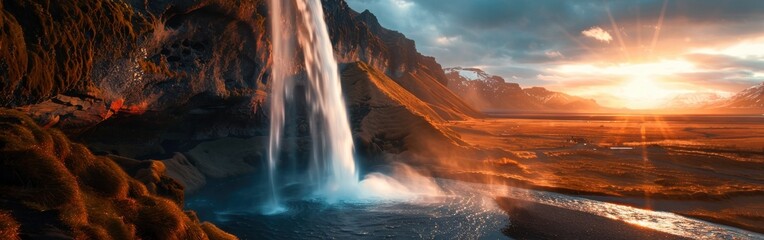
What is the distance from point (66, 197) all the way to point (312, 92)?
6036cm

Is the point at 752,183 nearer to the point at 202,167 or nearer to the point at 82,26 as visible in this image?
the point at 202,167

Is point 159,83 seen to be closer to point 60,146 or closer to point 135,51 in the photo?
point 135,51

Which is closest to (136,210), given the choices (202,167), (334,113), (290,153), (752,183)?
(202,167)

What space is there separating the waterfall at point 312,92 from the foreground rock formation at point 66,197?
110 ft

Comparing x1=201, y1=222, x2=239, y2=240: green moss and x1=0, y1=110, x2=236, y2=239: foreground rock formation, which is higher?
x1=0, y1=110, x2=236, y2=239: foreground rock formation

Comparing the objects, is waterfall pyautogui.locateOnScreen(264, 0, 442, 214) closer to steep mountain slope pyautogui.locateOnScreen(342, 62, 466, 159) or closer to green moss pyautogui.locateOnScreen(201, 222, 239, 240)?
steep mountain slope pyautogui.locateOnScreen(342, 62, 466, 159)

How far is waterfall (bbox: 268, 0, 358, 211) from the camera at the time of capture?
181 feet

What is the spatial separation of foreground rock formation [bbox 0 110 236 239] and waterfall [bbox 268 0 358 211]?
33.5 m

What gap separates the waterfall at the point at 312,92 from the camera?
2176 inches

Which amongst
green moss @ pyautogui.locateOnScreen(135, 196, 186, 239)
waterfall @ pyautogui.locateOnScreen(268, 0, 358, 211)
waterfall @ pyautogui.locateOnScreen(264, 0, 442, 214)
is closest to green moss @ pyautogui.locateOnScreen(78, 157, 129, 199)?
green moss @ pyautogui.locateOnScreen(135, 196, 186, 239)

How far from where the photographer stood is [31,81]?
27469 mm

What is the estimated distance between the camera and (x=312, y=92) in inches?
2803

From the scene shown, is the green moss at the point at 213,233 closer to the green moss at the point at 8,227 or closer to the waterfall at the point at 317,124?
the green moss at the point at 8,227

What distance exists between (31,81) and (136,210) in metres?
21.6
